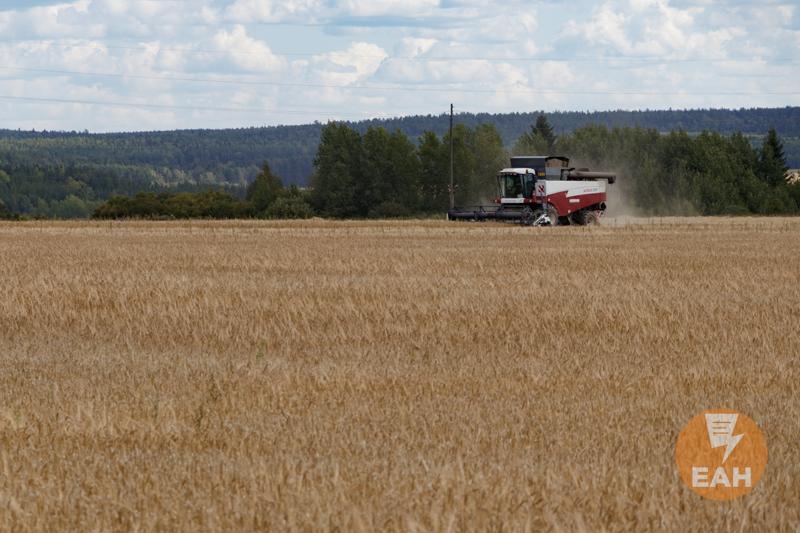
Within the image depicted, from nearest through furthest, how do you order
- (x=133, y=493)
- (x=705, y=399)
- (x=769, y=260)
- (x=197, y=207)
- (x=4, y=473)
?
(x=133, y=493)
(x=4, y=473)
(x=705, y=399)
(x=769, y=260)
(x=197, y=207)

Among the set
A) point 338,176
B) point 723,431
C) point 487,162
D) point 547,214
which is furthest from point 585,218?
point 487,162

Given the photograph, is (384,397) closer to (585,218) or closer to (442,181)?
(585,218)

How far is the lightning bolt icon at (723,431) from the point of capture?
861 cm

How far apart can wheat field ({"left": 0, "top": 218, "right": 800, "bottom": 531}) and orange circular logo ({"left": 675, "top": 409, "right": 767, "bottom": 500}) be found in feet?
0.42

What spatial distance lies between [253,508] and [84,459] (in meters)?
1.98

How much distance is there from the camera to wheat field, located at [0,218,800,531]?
6992 mm

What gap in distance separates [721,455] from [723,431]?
1.05 m

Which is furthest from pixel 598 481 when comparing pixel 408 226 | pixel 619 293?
pixel 408 226

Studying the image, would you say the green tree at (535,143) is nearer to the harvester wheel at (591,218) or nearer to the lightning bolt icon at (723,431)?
the harvester wheel at (591,218)

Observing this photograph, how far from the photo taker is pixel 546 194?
65.6 m

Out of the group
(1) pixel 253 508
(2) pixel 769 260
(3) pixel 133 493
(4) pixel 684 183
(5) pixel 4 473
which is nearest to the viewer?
(1) pixel 253 508

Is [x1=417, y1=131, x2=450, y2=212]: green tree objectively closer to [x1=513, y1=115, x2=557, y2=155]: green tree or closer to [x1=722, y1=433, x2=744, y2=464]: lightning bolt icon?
[x1=513, y1=115, x2=557, y2=155]: green tree

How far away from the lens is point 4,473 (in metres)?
7.91

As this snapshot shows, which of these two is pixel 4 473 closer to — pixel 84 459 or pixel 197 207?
pixel 84 459
